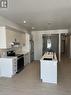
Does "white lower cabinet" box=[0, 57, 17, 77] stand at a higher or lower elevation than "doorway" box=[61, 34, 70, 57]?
lower

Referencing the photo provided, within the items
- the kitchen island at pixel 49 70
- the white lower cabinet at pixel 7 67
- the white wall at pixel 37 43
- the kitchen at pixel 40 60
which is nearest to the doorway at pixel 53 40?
the white wall at pixel 37 43

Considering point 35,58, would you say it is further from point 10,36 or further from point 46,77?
point 46,77

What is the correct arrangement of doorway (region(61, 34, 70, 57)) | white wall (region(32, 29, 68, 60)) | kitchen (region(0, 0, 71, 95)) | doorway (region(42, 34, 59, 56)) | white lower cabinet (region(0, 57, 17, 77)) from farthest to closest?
1. doorway (region(61, 34, 70, 57))
2. white wall (region(32, 29, 68, 60))
3. doorway (region(42, 34, 59, 56))
4. white lower cabinet (region(0, 57, 17, 77))
5. kitchen (region(0, 0, 71, 95))

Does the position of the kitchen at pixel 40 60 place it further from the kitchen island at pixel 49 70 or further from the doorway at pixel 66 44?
the doorway at pixel 66 44

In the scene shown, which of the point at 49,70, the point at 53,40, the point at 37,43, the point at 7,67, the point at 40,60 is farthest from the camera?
the point at 37,43

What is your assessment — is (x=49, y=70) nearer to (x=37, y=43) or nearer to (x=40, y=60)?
(x=40, y=60)

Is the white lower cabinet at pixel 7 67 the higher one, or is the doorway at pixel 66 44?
the doorway at pixel 66 44

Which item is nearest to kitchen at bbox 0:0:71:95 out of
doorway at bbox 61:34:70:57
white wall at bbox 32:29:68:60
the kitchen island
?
the kitchen island

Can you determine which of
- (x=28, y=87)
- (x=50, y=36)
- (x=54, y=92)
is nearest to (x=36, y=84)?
(x=28, y=87)

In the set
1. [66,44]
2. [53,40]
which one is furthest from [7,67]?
[66,44]

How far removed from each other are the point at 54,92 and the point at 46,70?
3.63 ft

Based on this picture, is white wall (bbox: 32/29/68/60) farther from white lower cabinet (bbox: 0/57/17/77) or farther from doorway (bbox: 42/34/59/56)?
white lower cabinet (bbox: 0/57/17/77)

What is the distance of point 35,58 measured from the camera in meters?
10.8

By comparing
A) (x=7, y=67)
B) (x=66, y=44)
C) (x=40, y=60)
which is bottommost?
(x=7, y=67)
